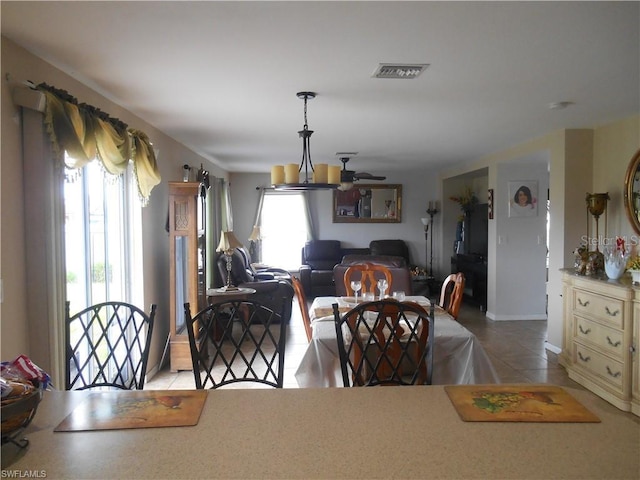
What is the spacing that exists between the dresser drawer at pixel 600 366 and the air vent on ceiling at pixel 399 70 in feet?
8.45

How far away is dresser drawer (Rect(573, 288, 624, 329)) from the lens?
11.3ft

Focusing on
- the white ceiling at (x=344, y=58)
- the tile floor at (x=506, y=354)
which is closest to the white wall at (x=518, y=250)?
the tile floor at (x=506, y=354)

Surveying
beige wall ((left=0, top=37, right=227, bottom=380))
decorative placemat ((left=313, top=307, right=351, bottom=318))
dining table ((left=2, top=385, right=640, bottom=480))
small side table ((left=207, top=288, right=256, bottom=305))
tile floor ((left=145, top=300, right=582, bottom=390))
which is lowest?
tile floor ((left=145, top=300, right=582, bottom=390))

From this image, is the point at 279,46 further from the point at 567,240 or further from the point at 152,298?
the point at 567,240

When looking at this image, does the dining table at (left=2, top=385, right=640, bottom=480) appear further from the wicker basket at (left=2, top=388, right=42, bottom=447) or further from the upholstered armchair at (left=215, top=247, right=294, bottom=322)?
the upholstered armchair at (left=215, top=247, right=294, bottom=322)

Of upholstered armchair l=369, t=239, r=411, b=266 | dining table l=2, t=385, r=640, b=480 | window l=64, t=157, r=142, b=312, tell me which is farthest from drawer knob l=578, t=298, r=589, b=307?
upholstered armchair l=369, t=239, r=411, b=266

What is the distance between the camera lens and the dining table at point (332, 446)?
1.05m

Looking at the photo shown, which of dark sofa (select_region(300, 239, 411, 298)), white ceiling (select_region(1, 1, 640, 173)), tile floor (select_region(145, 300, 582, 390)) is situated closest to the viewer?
white ceiling (select_region(1, 1, 640, 173))

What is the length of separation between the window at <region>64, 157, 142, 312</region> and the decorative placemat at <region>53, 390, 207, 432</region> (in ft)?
4.73

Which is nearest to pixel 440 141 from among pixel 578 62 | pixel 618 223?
pixel 618 223

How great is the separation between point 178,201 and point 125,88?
1404 mm

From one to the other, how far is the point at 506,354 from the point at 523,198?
2.44m

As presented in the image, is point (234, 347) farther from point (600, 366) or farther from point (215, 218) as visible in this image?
point (600, 366)

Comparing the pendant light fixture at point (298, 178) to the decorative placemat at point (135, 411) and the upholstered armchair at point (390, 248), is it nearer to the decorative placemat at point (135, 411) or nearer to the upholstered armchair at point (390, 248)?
the decorative placemat at point (135, 411)
